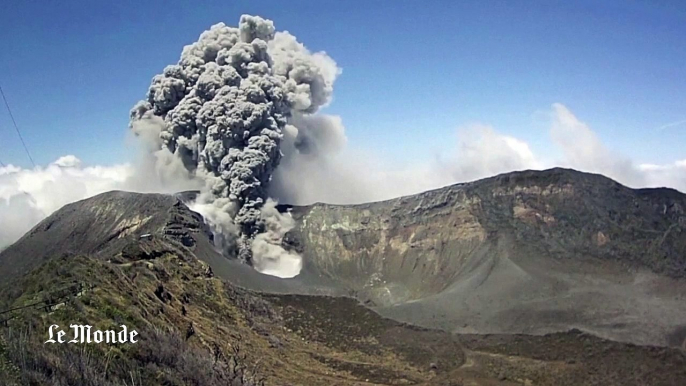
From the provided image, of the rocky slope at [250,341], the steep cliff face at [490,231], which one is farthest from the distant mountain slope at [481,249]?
the rocky slope at [250,341]

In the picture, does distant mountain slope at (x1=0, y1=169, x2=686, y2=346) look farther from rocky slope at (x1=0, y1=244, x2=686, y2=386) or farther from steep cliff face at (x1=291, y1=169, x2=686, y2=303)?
rocky slope at (x1=0, y1=244, x2=686, y2=386)

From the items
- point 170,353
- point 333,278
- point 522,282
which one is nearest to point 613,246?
point 522,282

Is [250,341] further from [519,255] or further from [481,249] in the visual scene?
[519,255]

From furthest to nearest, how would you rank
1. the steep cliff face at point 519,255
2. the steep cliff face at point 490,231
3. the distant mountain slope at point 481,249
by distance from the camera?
the steep cliff face at point 490,231
the distant mountain slope at point 481,249
the steep cliff face at point 519,255

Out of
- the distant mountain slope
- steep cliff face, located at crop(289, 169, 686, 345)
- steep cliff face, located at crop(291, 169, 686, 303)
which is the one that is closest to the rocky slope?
the distant mountain slope

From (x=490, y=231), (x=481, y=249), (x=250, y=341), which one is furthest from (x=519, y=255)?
(x=250, y=341)

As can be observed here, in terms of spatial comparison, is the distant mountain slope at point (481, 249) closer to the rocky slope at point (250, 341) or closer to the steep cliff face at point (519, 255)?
Result: the steep cliff face at point (519, 255)

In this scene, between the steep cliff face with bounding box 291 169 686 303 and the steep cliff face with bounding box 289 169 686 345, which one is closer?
the steep cliff face with bounding box 289 169 686 345

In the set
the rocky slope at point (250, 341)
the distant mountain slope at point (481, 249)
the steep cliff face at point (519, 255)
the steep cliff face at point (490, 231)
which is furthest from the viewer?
the steep cliff face at point (490, 231)

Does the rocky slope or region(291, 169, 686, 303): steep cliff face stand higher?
region(291, 169, 686, 303): steep cliff face
